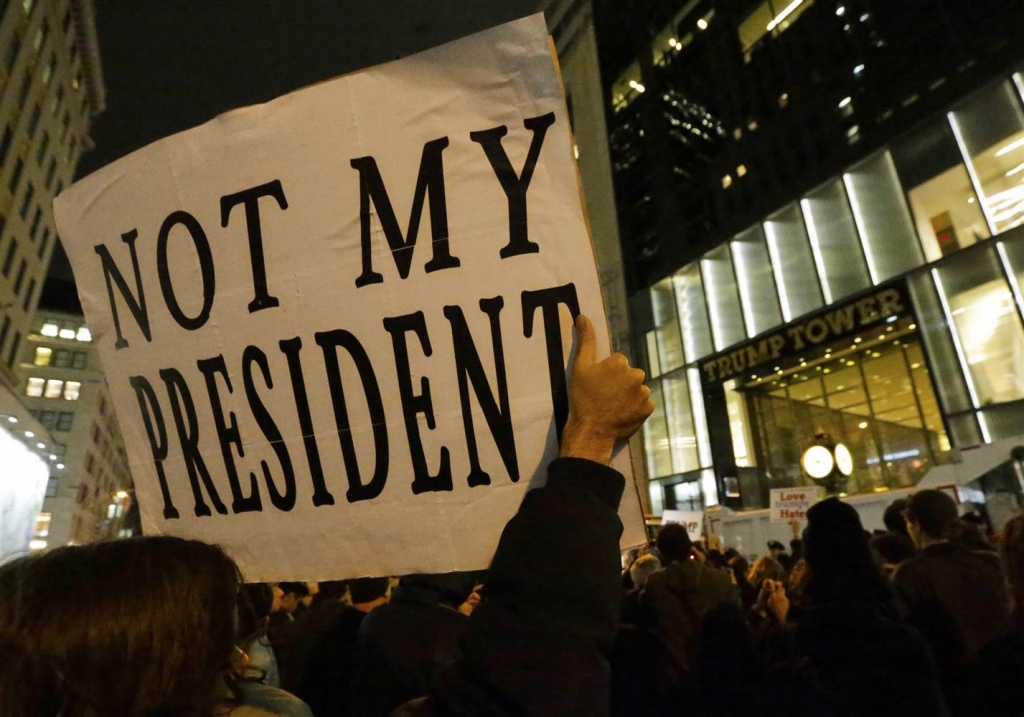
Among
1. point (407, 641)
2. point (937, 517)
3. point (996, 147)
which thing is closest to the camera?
point (407, 641)

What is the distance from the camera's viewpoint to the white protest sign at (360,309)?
59.4 inches

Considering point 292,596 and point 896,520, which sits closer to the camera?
point 896,520

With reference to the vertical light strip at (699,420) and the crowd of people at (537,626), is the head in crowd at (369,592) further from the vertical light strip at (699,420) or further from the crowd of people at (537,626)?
the vertical light strip at (699,420)

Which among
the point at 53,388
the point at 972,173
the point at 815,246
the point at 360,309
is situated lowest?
the point at 360,309

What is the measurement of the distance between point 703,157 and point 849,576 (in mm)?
23601

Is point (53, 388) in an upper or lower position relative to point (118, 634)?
upper

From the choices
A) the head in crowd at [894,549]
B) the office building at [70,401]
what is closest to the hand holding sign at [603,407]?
the head in crowd at [894,549]

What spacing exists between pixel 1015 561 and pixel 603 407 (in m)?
1.58

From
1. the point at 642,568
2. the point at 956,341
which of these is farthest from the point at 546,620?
the point at 956,341

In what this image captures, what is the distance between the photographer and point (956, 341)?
46.9 ft

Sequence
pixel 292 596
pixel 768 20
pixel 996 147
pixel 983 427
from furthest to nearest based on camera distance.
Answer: pixel 768 20 → pixel 996 147 → pixel 983 427 → pixel 292 596

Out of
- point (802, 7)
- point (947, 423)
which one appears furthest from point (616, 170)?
point (947, 423)

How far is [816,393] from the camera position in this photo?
738 inches

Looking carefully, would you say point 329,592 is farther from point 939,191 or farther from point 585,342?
point 939,191
